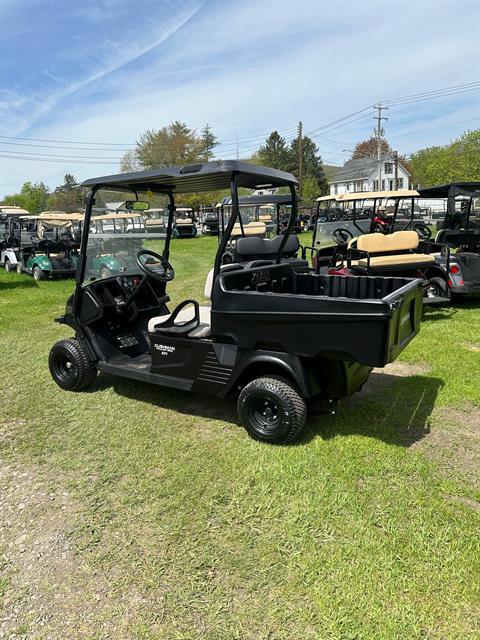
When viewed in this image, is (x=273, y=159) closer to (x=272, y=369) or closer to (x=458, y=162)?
(x=458, y=162)

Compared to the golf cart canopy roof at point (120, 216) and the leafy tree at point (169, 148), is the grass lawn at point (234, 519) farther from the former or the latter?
the leafy tree at point (169, 148)

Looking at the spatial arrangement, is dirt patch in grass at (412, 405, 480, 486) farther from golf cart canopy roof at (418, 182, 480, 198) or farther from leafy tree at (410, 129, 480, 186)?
leafy tree at (410, 129, 480, 186)

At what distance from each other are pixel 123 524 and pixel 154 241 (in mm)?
2816

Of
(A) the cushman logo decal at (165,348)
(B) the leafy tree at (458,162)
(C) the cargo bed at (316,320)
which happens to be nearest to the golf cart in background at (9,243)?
(A) the cushman logo decal at (165,348)

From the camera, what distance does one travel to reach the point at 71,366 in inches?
166

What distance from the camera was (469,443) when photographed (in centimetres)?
321

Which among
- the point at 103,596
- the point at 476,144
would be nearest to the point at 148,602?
the point at 103,596

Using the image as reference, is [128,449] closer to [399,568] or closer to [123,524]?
[123,524]

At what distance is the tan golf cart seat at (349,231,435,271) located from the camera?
620cm

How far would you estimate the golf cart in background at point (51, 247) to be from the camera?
11.3 metres

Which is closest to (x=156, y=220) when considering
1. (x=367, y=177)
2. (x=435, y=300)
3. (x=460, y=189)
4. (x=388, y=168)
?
(x=435, y=300)

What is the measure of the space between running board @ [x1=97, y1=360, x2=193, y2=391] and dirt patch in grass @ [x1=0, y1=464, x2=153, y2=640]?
1.09m

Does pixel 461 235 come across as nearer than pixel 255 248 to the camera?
No

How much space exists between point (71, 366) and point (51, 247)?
812cm
